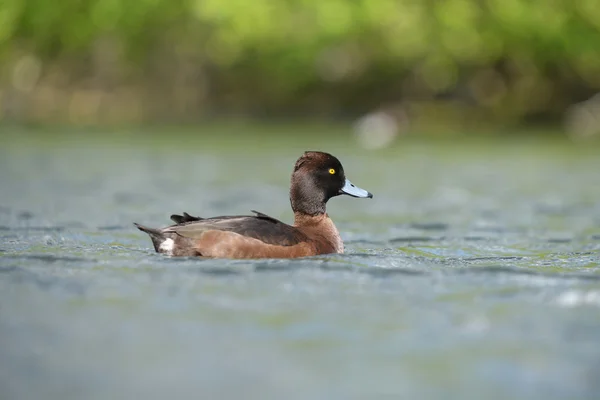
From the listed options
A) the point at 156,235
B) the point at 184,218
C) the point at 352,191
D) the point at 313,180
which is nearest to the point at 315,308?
the point at 156,235

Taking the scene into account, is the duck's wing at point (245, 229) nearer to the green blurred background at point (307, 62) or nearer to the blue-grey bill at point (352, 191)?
the blue-grey bill at point (352, 191)

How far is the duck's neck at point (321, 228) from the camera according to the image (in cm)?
1138

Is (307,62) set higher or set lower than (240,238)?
higher

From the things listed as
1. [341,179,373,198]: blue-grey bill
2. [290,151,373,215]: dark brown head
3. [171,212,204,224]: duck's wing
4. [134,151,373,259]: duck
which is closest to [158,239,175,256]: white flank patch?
[134,151,373,259]: duck

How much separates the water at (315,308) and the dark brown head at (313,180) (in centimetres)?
66

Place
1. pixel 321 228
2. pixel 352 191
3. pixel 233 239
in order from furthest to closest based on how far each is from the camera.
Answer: pixel 352 191, pixel 321 228, pixel 233 239

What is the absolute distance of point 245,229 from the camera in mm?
10633

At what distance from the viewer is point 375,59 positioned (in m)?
39.1

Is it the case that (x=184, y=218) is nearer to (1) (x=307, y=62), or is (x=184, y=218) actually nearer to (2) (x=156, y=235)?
(2) (x=156, y=235)

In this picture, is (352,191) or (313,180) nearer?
(313,180)

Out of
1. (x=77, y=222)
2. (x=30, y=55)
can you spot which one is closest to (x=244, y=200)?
(x=77, y=222)

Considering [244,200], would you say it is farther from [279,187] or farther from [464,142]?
[464,142]

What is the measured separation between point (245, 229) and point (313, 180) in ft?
4.71

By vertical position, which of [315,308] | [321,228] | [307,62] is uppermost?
[307,62]
